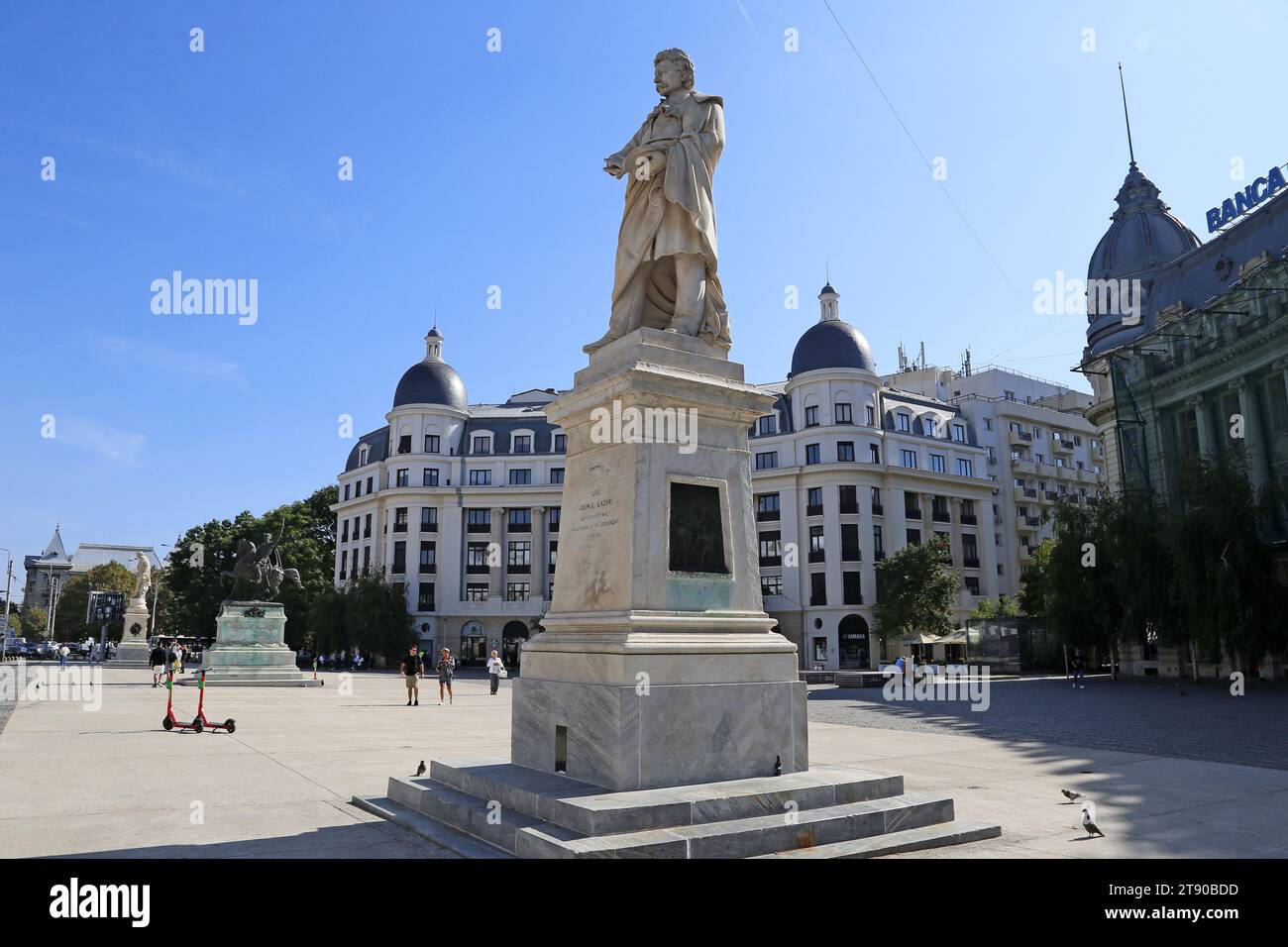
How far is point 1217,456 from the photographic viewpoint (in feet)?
101

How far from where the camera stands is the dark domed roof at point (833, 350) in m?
63.1

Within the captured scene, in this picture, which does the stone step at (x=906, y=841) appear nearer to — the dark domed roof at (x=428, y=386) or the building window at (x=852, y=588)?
the building window at (x=852, y=588)

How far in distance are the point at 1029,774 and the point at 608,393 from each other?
678cm

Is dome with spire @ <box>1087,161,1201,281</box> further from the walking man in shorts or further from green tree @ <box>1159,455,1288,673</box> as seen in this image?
the walking man in shorts

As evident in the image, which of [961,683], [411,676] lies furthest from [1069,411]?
[411,676]

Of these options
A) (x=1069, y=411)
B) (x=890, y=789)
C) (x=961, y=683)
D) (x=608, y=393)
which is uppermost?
(x=1069, y=411)

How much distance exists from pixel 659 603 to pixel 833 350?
5874cm

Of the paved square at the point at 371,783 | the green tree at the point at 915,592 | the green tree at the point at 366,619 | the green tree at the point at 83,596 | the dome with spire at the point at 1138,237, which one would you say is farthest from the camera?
the green tree at the point at 83,596

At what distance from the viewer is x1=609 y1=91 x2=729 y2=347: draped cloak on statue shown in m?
8.12

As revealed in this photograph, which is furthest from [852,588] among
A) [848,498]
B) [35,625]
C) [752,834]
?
[35,625]

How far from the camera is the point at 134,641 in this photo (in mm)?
55312

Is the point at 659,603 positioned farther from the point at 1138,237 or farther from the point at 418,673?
the point at 1138,237

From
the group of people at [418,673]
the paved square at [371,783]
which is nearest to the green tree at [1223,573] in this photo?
the paved square at [371,783]

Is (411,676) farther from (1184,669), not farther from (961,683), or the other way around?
(1184,669)
